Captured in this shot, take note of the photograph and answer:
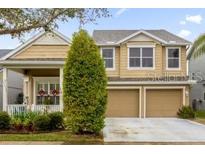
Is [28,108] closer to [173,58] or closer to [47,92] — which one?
[47,92]

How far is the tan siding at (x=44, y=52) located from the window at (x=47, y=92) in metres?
3.13

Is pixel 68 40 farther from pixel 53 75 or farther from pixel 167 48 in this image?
pixel 167 48

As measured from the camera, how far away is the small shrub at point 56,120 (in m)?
17.5

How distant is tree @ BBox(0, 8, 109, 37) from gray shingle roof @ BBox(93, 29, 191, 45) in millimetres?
11276

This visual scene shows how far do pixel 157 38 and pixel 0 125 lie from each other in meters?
14.4

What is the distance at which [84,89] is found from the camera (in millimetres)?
15828

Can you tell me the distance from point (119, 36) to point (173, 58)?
447 centimetres

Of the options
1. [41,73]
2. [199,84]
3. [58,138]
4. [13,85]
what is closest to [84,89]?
[58,138]

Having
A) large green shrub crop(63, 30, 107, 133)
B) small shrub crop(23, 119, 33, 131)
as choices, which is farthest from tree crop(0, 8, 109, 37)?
small shrub crop(23, 119, 33, 131)

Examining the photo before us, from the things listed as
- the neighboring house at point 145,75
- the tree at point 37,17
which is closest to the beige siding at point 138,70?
the neighboring house at point 145,75

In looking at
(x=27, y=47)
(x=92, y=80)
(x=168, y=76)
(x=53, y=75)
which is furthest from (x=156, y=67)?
(x=92, y=80)

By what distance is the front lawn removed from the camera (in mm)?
14703

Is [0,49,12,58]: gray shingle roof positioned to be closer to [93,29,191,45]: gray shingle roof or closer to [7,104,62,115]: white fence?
[93,29,191,45]: gray shingle roof

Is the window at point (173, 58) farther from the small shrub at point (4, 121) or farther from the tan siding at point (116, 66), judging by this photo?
the small shrub at point (4, 121)
